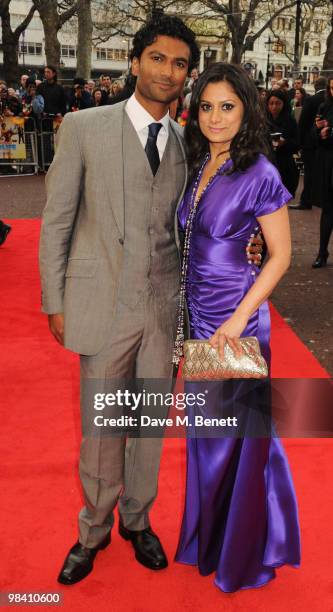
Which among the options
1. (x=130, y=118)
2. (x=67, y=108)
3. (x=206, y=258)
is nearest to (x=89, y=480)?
(x=206, y=258)

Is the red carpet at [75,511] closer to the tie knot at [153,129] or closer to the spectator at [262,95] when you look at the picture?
the tie knot at [153,129]

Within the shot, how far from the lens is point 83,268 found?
226cm

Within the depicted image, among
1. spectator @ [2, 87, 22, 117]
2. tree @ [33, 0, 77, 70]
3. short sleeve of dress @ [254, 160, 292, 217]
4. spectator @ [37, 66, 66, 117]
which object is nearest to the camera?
short sleeve of dress @ [254, 160, 292, 217]

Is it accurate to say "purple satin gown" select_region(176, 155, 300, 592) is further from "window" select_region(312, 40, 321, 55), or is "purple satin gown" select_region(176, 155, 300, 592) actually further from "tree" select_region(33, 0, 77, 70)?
"window" select_region(312, 40, 321, 55)

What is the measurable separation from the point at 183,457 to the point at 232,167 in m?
1.82

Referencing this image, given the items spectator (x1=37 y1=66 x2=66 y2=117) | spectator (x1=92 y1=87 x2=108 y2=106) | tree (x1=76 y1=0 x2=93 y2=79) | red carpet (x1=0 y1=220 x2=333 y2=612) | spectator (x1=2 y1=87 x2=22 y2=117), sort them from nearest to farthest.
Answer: red carpet (x1=0 y1=220 x2=333 y2=612) < spectator (x1=2 y1=87 x2=22 y2=117) < spectator (x1=37 y1=66 x2=66 y2=117) < spectator (x1=92 y1=87 x2=108 y2=106) < tree (x1=76 y1=0 x2=93 y2=79)

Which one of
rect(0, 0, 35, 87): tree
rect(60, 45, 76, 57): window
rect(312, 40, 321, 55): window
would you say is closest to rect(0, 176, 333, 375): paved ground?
rect(0, 0, 35, 87): tree

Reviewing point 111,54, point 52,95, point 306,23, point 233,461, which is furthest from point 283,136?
point 111,54

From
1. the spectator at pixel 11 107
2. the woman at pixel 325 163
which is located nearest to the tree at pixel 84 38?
the spectator at pixel 11 107

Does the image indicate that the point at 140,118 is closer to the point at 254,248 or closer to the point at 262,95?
the point at 254,248

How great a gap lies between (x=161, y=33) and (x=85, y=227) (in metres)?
0.72

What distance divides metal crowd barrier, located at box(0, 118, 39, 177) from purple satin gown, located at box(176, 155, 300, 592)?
12762 mm

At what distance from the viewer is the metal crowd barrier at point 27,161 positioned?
46.9 ft

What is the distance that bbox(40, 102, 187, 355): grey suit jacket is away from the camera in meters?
2.19
